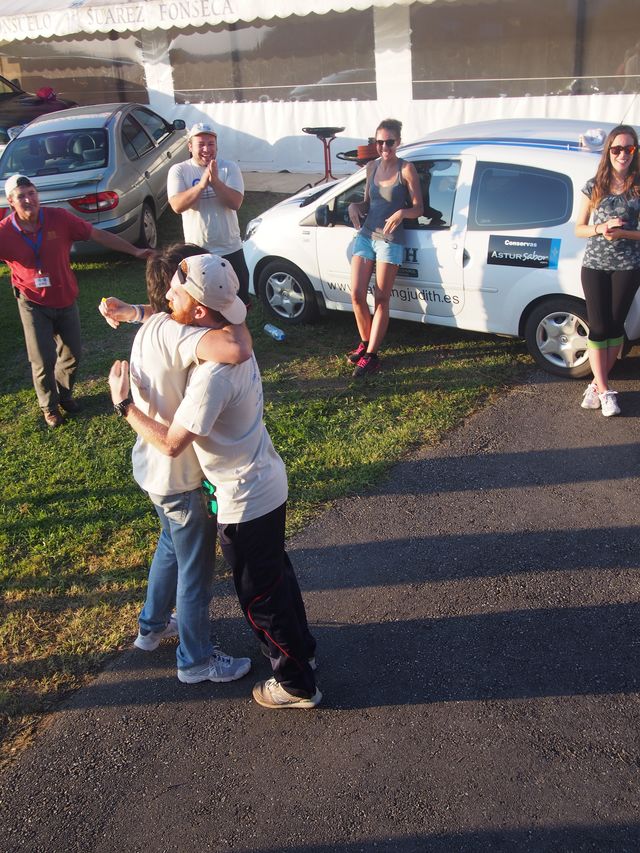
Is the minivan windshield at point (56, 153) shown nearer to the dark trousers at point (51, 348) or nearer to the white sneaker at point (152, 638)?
the dark trousers at point (51, 348)

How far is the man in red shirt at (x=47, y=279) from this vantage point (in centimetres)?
592

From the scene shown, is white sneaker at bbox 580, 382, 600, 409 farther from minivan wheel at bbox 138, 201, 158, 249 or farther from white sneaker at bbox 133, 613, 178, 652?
minivan wheel at bbox 138, 201, 158, 249

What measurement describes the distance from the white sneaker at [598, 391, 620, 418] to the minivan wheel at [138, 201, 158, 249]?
6.43 m

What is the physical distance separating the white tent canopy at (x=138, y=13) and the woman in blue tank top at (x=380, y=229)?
7.26 metres

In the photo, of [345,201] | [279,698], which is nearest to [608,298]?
[345,201]

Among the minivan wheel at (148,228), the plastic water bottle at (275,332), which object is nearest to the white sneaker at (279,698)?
the plastic water bottle at (275,332)

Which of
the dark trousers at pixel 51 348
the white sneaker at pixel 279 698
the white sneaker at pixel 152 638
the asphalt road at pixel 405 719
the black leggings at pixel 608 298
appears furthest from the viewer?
the dark trousers at pixel 51 348

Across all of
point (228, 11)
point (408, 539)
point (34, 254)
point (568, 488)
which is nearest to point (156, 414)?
point (408, 539)

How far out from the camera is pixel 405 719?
3555mm

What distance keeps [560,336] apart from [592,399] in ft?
1.95

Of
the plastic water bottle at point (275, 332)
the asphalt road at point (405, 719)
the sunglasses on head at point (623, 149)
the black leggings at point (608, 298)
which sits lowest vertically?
the asphalt road at point (405, 719)

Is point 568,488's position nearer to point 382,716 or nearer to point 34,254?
point 382,716

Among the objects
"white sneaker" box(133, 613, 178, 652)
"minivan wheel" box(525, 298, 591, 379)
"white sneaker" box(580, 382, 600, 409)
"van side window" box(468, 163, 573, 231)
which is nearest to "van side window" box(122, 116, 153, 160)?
"van side window" box(468, 163, 573, 231)

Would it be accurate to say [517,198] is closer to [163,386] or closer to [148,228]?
[163,386]
